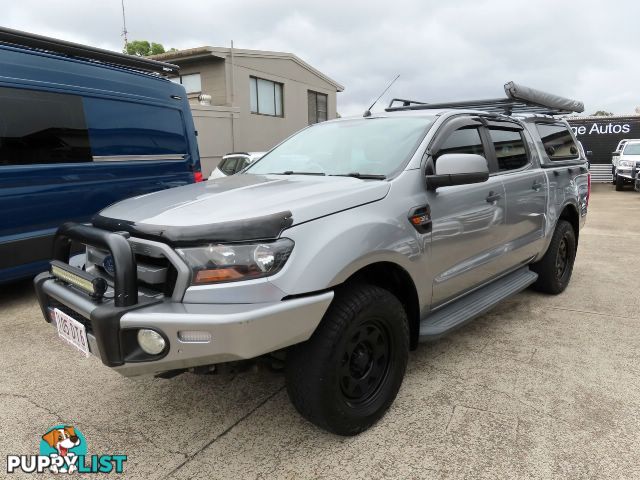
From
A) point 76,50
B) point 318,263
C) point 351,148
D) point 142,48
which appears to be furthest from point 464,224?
point 142,48

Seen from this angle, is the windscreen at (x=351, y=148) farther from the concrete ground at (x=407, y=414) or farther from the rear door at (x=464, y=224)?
the concrete ground at (x=407, y=414)

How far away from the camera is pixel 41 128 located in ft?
14.5

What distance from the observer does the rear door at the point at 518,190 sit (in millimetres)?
3578

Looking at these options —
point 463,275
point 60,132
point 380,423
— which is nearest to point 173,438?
point 380,423

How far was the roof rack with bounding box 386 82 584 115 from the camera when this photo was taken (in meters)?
3.81

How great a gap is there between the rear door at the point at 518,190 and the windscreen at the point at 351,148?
2.79 ft

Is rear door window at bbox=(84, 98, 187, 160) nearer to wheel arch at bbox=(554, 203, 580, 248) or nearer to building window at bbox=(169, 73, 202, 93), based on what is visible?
wheel arch at bbox=(554, 203, 580, 248)

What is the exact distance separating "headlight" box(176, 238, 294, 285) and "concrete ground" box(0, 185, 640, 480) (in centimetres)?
92

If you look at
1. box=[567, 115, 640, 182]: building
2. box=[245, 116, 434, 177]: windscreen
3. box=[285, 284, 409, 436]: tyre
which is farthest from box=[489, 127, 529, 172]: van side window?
box=[567, 115, 640, 182]: building

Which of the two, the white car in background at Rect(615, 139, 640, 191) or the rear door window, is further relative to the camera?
the white car in background at Rect(615, 139, 640, 191)

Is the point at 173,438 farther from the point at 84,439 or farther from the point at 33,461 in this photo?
the point at 33,461

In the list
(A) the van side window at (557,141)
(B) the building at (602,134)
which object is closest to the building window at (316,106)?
(B) the building at (602,134)

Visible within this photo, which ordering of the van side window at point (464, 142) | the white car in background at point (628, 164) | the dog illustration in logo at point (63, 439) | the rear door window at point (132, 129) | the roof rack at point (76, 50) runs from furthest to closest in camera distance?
the white car in background at point (628, 164), the rear door window at point (132, 129), the roof rack at point (76, 50), the van side window at point (464, 142), the dog illustration in logo at point (63, 439)

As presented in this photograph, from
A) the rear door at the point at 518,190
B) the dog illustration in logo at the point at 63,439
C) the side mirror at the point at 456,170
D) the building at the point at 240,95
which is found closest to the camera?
the dog illustration in logo at the point at 63,439
